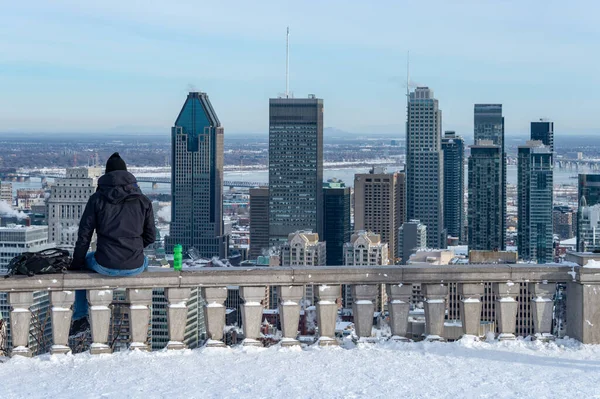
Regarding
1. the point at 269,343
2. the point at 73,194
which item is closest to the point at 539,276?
the point at 269,343

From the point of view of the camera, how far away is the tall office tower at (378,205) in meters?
178

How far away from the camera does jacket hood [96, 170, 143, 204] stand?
34.2 ft

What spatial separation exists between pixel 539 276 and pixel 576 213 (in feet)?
550

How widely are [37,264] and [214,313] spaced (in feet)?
5.69

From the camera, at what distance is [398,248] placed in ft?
563

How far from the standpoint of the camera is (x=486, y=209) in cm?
19088

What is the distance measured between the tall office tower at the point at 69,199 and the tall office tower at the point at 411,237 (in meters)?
49.0

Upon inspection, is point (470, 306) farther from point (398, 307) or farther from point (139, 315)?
point (139, 315)

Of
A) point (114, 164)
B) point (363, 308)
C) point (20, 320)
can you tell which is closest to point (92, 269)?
point (20, 320)

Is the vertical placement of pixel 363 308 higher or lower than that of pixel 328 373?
higher

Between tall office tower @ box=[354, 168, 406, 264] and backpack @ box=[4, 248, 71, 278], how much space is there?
528 feet

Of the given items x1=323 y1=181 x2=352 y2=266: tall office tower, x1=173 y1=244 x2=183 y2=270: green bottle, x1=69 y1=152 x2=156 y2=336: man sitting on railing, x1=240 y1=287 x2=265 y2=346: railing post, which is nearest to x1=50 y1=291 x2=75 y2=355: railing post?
x1=69 y1=152 x2=156 y2=336: man sitting on railing

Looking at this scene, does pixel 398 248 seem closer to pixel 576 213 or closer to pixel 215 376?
pixel 576 213

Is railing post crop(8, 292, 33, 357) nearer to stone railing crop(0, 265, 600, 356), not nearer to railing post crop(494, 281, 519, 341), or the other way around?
stone railing crop(0, 265, 600, 356)
